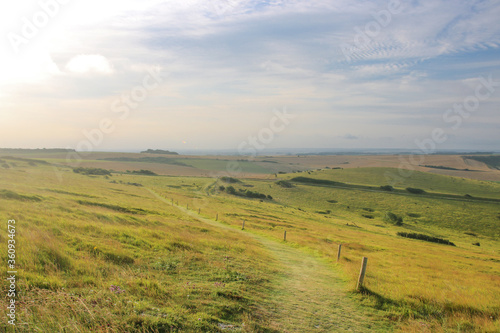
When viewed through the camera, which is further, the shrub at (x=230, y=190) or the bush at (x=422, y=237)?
the shrub at (x=230, y=190)

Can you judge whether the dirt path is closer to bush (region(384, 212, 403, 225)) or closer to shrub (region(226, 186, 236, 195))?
bush (region(384, 212, 403, 225))

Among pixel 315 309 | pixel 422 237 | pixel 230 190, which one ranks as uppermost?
pixel 315 309

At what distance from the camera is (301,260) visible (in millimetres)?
18250

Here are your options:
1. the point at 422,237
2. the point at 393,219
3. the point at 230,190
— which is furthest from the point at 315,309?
the point at 230,190

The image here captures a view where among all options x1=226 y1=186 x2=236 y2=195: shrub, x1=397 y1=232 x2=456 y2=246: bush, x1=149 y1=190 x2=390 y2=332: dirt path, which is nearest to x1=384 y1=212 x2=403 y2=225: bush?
x1=397 y1=232 x2=456 y2=246: bush

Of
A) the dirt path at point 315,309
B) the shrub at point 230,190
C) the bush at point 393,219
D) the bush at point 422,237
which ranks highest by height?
the dirt path at point 315,309

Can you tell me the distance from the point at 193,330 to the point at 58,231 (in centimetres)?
848

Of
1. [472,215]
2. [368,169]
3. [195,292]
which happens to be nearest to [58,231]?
[195,292]

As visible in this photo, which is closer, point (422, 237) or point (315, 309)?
point (315, 309)

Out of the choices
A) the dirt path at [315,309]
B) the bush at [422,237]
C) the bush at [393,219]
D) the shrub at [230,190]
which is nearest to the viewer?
the dirt path at [315,309]

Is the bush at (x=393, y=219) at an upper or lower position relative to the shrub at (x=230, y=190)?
upper

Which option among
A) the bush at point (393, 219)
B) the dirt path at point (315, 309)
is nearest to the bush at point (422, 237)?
the bush at point (393, 219)

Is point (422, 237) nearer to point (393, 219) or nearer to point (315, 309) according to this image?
point (393, 219)

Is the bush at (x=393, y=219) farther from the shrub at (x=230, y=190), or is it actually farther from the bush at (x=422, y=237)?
the shrub at (x=230, y=190)
